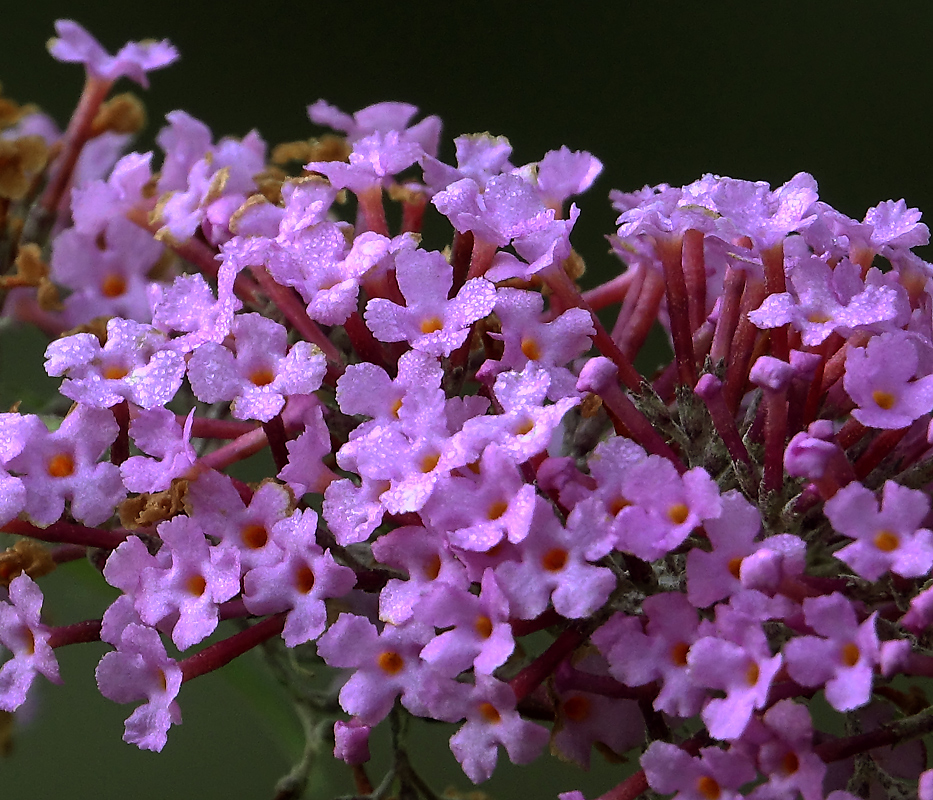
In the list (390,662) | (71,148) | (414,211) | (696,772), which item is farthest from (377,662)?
(71,148)

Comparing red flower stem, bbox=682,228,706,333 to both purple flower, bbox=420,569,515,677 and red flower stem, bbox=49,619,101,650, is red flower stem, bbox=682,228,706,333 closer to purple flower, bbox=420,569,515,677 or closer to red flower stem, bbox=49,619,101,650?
purple flower, bbox=420,569,515,677

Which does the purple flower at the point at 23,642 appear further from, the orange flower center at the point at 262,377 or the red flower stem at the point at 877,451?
the red flower stem at the point at 877,451

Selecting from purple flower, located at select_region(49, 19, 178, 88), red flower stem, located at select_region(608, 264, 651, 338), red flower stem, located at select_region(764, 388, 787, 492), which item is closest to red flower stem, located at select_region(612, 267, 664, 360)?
red flower stem, located at select_region(608, 264, 651, 338)

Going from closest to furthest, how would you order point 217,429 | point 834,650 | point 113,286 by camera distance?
point 834,650
point 217,429
point 113,286

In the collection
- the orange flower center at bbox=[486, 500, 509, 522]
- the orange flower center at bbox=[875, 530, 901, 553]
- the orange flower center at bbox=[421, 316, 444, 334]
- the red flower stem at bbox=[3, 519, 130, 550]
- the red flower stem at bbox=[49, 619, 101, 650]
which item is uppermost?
the orange flower center at bbox=[421, 316, 444, 334]

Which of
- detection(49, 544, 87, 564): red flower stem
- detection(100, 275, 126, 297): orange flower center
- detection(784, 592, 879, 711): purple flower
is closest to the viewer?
detection(784, 592, 879, 711): purple flower

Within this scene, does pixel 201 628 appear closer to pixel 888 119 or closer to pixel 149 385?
pixel 149 385

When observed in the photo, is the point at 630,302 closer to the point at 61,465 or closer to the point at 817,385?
the point at 817,385
